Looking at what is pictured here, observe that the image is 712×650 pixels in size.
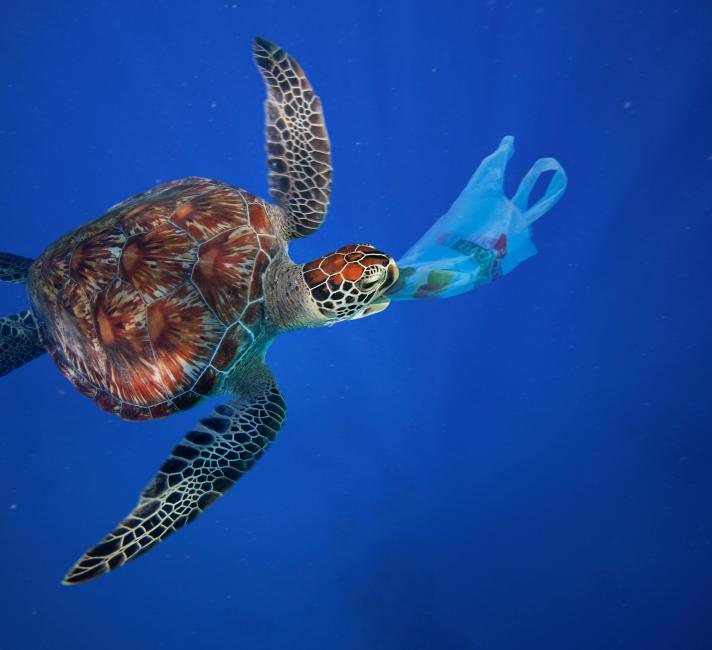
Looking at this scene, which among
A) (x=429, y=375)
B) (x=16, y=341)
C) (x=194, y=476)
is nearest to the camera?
(x=194, y=476)

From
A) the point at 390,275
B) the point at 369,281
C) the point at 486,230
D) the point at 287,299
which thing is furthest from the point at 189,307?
the point at 486,230

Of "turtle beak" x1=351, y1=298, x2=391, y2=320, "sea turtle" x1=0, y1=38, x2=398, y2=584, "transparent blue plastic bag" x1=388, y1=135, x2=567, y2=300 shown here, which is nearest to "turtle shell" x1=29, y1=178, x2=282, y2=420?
"sea turtle" x1=0, y1=38, x2=398, y2=584

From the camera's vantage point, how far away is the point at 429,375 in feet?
26.6

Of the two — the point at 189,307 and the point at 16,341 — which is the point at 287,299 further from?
the point at 16,341

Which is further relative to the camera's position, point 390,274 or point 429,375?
point 429,375

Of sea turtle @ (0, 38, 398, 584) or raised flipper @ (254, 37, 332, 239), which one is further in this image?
raised flipper @ (254, 37, 332, 239)

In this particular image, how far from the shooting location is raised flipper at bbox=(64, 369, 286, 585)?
1843 millimetres

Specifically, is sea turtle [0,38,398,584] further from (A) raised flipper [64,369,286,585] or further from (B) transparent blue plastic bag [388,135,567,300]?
(B) transparent blue plastic bag [388,135,567,300]

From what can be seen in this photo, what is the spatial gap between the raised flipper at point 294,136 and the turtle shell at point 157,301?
0.47 meters

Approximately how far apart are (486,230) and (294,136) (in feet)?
6.16

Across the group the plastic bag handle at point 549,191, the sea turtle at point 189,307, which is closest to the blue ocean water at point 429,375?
the plastic bag handle at point 549,191

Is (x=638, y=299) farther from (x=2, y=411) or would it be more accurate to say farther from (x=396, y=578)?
(x=2, y=411)

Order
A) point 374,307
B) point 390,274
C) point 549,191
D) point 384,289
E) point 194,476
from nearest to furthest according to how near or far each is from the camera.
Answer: point 194,476, point 390,274, point 384,289, point 374,307, point 549,191

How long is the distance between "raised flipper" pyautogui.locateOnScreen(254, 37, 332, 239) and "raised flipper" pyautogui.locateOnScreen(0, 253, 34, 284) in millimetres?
1961
